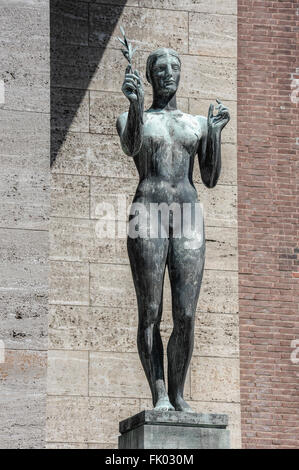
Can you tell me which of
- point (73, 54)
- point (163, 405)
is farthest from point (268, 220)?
point (163, 405)

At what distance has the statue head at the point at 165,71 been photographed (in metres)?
9.56

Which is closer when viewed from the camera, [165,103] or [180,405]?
[180,405]

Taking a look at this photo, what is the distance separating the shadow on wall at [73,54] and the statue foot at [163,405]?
5260mm

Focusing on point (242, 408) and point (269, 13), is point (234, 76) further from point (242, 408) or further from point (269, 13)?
point (242, 408)

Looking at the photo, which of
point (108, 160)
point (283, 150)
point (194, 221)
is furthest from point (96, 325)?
point (194, 221)

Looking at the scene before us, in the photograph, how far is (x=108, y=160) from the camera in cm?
1378

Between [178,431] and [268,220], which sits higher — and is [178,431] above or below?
below

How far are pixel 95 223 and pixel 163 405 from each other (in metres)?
4.97

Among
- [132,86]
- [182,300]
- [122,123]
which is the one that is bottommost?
[182,300]

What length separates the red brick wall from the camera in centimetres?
1381

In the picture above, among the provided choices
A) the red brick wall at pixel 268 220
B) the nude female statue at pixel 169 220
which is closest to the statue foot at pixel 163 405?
the nude female statue at pixel 169 220

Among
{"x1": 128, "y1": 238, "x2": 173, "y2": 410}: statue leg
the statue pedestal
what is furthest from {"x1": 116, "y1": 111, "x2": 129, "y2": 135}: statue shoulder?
the statue pedestal

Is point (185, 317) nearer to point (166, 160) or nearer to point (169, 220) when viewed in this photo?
point (169, 220)

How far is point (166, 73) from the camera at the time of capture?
9555 millimetres
